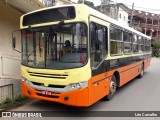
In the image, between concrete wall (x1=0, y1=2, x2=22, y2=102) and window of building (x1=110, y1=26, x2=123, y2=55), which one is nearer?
window of building (x1=110, y1=26, x2=123, y2=55)

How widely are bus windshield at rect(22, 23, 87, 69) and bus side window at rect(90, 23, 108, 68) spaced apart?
0.35 m

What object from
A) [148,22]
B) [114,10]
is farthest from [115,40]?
[148,22]

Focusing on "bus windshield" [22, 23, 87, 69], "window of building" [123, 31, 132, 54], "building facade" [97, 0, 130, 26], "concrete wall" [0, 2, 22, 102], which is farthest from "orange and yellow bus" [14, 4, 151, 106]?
"building facade" [97, 0, 130, 26]

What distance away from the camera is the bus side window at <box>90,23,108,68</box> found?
18.6 ft

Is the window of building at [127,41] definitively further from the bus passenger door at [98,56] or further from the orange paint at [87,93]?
the bus passenger door at [98,56]

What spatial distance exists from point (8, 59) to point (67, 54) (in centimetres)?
321

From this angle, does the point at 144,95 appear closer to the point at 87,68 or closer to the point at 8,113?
the point at 87,68

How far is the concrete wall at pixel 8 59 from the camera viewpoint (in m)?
7.56

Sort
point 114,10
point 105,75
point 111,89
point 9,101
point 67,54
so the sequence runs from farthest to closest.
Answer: point 114,10, point 111,89, point 9,101, point 105,75, point 67,54

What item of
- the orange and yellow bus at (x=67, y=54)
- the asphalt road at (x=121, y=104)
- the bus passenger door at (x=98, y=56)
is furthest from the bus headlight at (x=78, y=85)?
the asphalt road at (x=121, y=104)

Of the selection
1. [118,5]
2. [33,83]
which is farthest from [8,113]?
[118,5]

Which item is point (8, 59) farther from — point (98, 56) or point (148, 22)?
point (148, 22)

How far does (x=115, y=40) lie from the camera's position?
24.5ft

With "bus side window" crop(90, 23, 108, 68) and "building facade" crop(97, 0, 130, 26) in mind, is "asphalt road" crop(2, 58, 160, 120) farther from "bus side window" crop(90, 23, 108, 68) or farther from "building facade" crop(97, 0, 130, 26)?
"building facade" crop(97, 0, 130, 26)
